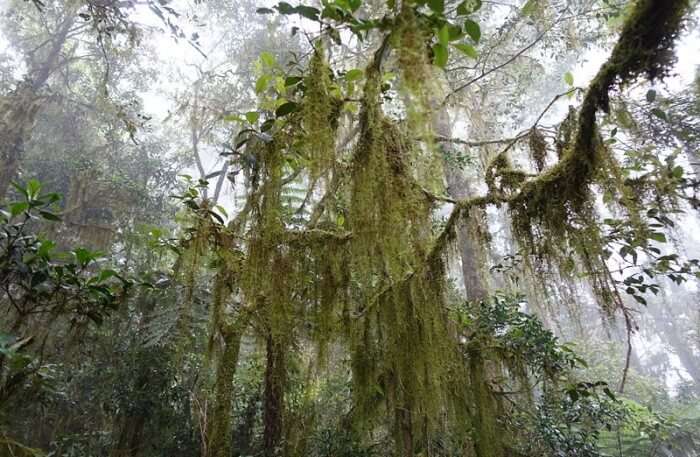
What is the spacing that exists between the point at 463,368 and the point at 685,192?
1.48m

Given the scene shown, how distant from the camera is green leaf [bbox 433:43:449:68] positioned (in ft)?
3.88

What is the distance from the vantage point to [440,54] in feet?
3.93

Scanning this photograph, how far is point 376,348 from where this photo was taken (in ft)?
8.02

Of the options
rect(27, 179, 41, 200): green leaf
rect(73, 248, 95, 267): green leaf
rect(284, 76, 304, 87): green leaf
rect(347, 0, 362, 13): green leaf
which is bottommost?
rect(73, 248, 95, 267): green leaf

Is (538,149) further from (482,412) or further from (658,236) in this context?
(482,412)

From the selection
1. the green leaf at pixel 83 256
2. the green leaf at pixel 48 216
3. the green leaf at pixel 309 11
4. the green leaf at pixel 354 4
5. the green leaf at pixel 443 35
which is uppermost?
the green leaf at pixel 309 11

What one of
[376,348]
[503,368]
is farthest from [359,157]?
[503,368]

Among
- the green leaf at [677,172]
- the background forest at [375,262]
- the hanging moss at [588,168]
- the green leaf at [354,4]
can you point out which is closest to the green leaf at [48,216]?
the background forest at [375,262]

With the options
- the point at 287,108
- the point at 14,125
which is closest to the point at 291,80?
the point at 287,108

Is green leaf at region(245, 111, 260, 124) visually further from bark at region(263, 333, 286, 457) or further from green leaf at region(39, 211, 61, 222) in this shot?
bark at region(263, 333, 286, 457)

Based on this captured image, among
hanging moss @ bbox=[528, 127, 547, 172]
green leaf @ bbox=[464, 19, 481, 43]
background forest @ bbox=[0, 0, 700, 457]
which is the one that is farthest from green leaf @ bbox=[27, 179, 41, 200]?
hanging moss @ bbox=[528, 127, 547, 172]

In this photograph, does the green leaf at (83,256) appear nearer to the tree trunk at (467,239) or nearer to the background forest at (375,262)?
the background forest at (375,262)

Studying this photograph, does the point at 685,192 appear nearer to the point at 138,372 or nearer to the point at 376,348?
the point at 376,348

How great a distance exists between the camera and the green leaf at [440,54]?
1.18 metres
